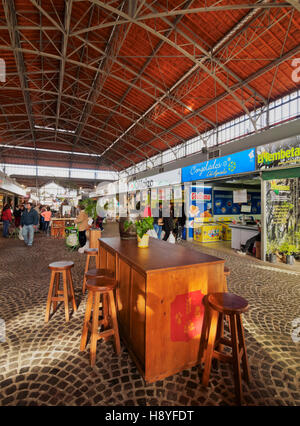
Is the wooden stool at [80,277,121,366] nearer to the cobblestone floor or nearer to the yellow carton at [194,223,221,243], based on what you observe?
the cobblestone floor

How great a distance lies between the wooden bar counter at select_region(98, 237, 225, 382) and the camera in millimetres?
1667

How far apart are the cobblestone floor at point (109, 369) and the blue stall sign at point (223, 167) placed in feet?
14.6

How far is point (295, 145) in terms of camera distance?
17.0ft

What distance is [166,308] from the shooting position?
1.72 metres

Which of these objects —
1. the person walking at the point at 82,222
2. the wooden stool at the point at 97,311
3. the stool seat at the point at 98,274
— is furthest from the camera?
the person walking at the point at 82,222

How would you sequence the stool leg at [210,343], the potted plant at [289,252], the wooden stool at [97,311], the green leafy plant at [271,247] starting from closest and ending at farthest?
the stool leg at [210,343], the wooden stool at [97,311], the potted plant at [289,252], the green leafy plant at [271,247]

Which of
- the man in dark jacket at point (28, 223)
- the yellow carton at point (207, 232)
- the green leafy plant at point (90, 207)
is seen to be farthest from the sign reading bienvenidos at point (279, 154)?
the man in dark jacket at point (28, 223)

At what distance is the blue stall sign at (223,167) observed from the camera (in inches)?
255

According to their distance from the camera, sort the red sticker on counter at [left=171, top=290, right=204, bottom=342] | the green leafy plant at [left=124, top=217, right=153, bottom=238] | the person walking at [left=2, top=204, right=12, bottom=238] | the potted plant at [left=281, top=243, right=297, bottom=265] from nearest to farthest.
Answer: the red sticker on counter at [left=171, top=290, right=204, bottom=342]
the green leafy plant at [left=124, top=217, right=153, bottom=238]
the potted plant at [left=281, top=243, right=297, bottom=265]
the person walking at [left=2, top=204, right=12, bottom=238]

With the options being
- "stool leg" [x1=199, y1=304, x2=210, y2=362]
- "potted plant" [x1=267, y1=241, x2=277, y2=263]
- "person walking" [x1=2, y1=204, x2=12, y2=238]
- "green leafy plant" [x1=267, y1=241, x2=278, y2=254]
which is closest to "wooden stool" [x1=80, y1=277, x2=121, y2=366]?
"stool leg" [x1=199, y1=304, x2=210, y2=362]

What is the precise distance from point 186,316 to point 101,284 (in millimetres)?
845

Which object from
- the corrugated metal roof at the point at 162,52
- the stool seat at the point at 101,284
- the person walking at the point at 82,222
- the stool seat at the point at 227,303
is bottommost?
the stool seat at the point at 227,303

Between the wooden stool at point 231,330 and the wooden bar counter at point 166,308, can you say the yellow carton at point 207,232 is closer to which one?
the wooden bar counter at point 166,308

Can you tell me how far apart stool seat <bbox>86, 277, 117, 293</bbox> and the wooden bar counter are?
169 mm
